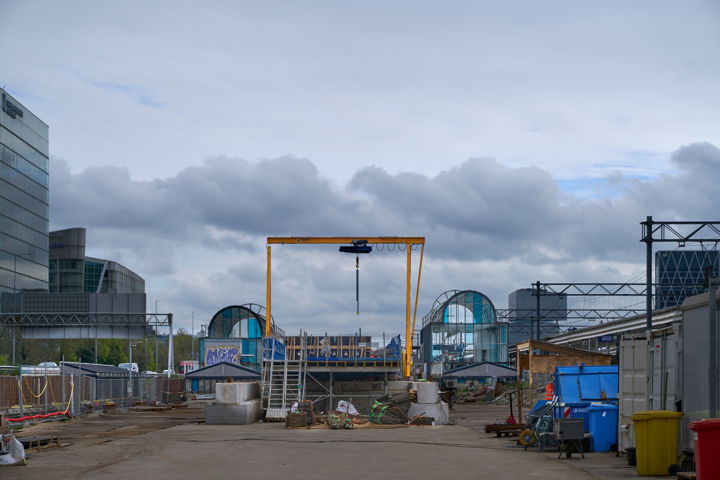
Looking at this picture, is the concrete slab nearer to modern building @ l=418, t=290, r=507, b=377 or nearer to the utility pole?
the utility pole

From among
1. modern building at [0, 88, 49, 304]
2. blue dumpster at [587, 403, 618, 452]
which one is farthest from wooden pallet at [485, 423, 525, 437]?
modern building at [0, 88, 49, 304]

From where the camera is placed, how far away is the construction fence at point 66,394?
34188 mm

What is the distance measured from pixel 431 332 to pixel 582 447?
207 feet

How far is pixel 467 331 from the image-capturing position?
8169cm

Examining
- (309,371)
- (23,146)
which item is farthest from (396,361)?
(23,146)

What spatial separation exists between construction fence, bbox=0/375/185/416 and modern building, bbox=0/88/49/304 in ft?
170

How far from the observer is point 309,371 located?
37344 mm

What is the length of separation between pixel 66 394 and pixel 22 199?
7166 cm

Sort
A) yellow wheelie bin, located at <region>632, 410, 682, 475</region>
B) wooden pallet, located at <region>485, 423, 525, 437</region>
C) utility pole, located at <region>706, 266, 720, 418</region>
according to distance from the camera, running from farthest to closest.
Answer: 1. wooden pallet, located at <region>485, 423, 525, 437</region>
2. yellow wheelie bin, located at <region>632, 410, 682, 475</region>
3. utility pole, located at <region>706, 266, 720, 418</region>

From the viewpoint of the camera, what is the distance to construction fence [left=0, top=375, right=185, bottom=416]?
34188mm

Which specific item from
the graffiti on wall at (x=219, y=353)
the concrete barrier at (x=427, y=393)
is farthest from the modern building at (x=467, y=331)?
the concrete barrier at (x=427, y=393)

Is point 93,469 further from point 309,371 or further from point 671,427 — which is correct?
point 309,371

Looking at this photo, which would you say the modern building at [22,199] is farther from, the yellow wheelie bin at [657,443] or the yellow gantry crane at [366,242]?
the yellow wheelie bin at [657,443]

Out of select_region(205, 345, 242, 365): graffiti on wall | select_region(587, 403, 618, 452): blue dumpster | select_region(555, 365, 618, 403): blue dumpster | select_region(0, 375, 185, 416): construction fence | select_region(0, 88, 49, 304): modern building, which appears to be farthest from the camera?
select_region(0, 88, 49, 304): modern building
